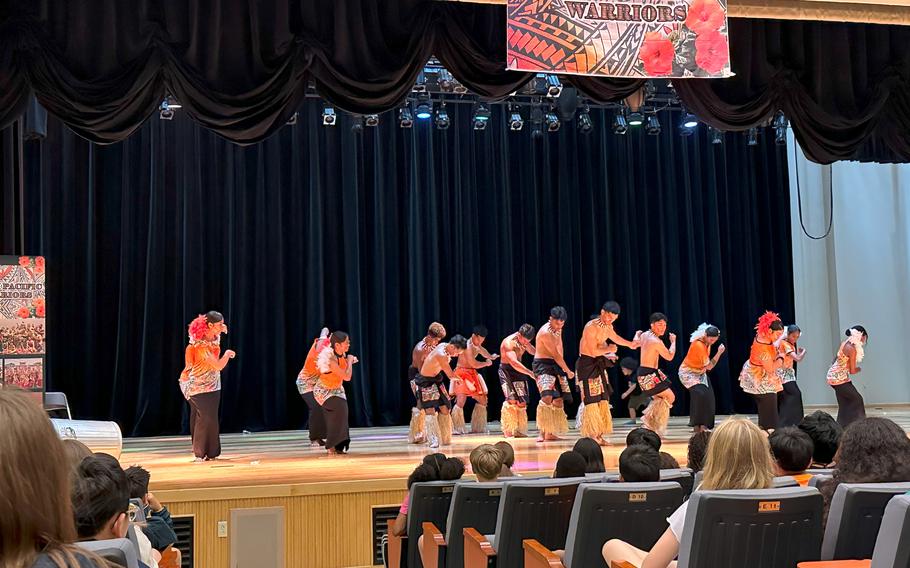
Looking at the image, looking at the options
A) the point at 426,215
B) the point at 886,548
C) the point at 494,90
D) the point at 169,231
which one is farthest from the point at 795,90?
the point at 169,231

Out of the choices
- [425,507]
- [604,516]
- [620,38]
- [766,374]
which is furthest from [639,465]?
[766,374]

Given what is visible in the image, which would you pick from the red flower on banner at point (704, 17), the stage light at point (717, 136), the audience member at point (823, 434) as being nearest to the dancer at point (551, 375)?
the red flower on banner at point (704, 17)

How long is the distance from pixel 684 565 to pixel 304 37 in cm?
547

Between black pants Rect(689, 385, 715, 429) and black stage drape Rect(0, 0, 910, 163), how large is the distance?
2.67m

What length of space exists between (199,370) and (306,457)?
1202 millimetres

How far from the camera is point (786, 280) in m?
14.1

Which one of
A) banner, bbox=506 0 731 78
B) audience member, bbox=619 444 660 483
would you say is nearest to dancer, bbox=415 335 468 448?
banner, bbox=506 0 731 78

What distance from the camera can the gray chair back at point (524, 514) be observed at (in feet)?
11.7

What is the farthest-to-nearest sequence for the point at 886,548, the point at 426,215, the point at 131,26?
the point at 426,215, the point at 131,26, the point at 886,548

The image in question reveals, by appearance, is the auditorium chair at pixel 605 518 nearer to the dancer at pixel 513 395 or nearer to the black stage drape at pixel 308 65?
the black stage drape at pixel 308 65

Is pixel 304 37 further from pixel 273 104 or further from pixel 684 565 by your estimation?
pixel 684 565

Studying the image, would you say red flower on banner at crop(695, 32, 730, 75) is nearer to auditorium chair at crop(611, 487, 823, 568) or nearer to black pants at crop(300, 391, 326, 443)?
black pants at crop(300, 391, 326, 443)

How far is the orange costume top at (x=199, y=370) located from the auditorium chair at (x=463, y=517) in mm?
4929

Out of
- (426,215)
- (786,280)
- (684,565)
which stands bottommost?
(684,565)
